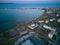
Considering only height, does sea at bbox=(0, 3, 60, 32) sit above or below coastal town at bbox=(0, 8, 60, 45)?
above

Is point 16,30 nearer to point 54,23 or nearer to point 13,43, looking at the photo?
point 13,43

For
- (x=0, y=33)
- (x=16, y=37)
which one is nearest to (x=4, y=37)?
(x=0, y=33)

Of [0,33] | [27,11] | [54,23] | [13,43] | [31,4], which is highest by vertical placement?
[31,4]

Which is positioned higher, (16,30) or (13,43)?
(16,30)

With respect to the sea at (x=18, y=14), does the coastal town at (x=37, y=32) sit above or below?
below

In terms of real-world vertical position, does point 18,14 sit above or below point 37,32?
above

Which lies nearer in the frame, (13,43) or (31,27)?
(13,43)
